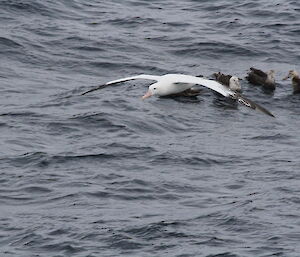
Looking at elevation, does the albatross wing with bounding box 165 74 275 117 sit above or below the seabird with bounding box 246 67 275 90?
above

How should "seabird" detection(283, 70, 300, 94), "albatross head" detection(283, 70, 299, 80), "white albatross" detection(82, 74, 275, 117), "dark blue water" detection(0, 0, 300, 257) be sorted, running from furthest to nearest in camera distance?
"albatross head" detection(283, 70, 299, 80)
"seabird" detection(283, 70, 300, 94)
"white albatross" detection(82, 74, 275, 117)
"dark blue water" detection(0, 0, 300, 257)

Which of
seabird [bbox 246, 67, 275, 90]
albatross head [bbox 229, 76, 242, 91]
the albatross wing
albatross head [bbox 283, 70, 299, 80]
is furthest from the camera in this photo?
albatross head [bbox 283, 70, 299, 80]

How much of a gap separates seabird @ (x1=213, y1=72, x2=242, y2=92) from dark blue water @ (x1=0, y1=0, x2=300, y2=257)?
0.46 meters

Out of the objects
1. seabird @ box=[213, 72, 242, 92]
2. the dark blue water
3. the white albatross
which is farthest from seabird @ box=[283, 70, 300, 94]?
the white albatross

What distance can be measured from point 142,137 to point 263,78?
4913 millimetres

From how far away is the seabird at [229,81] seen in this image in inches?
1031

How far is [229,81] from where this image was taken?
26.4m

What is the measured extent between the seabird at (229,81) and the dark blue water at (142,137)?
0.46 m

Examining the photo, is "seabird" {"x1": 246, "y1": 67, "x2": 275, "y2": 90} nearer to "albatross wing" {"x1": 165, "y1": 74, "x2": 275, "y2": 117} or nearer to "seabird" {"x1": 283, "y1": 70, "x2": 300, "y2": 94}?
"seabird" {"x1": 283, "y1": 70, "x2": 300, "y2": 94}

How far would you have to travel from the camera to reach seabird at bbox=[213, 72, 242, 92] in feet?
85.9

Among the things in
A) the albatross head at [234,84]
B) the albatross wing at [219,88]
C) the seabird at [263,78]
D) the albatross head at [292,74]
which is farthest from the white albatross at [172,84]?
the albatross head at [292,74]

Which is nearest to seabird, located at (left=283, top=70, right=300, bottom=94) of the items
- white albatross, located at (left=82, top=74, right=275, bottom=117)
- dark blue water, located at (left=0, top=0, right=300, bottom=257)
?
dark blue water, located at (left=0, top=0, right=300, bottom=257)

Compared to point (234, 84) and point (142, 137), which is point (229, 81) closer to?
point (234, 84)

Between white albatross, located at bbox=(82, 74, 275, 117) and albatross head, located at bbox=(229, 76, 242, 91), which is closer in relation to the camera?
white albatross, located at bbox=(82, 74, 275, 117)
